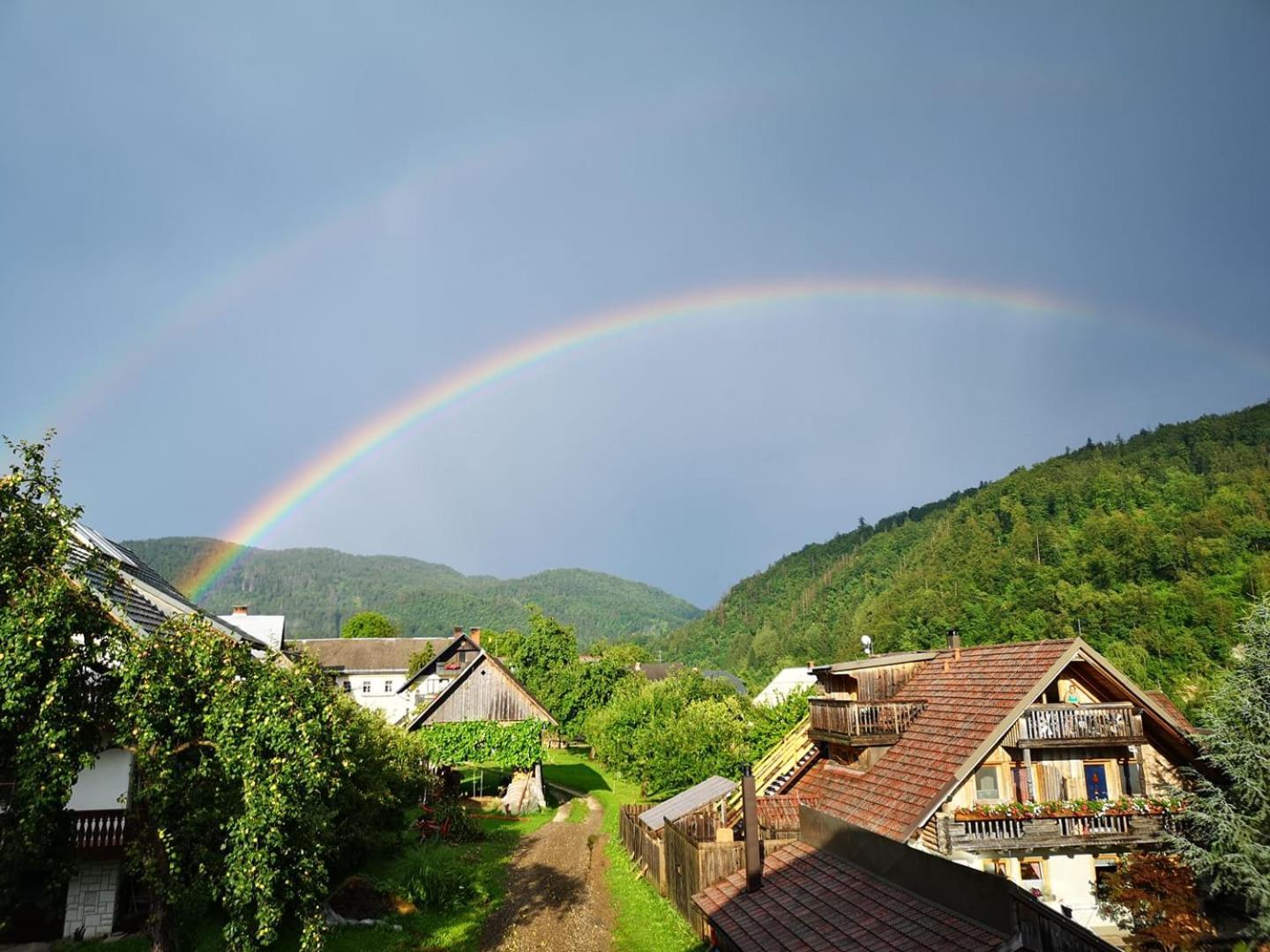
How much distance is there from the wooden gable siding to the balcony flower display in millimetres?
24643

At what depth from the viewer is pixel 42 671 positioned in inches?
409

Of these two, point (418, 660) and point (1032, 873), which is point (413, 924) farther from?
point (418, 660)

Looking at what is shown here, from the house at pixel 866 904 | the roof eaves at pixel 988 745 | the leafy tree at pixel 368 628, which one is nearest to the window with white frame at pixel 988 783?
the roof eaves at pixel 988 745

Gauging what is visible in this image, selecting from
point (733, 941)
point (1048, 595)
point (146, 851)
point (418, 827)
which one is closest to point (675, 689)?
point (418, 827)

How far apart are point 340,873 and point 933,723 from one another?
61.2 ft

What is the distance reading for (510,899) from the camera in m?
23.2

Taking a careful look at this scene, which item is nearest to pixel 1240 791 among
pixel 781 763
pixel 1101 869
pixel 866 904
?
pixel 1101 869

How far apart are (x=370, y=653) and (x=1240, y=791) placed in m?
84.1

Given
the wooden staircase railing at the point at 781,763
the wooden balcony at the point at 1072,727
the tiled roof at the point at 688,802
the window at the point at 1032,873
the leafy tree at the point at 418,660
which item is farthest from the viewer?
the leafy tree at the point at 418,660

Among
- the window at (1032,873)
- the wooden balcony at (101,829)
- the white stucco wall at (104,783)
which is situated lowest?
the window at (1032,873)

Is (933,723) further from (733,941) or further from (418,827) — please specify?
(418,827)

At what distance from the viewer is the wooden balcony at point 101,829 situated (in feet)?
57.2

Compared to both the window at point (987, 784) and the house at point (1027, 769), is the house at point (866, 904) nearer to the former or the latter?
the house at point (1027, 769)

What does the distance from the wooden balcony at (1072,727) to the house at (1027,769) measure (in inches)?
1.2
